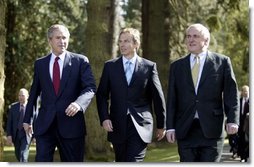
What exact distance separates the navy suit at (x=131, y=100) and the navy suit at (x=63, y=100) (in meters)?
0.20

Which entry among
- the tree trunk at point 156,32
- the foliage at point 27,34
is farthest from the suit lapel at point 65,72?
the foliage at point 27,34

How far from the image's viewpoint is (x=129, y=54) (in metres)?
4.96

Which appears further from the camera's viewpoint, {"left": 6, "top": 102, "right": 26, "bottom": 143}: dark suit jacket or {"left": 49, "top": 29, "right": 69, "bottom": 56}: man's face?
{"left": 6, "top": 102, "right": 26, "bottom": 143}: dark suit jacket

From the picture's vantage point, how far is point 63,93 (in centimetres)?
480

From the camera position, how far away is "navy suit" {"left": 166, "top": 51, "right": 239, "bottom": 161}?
4660mm

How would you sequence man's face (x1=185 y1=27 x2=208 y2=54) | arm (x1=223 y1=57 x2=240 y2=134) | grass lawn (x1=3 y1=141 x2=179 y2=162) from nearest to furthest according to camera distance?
arm (x1=223 y1=57 x2=240 y2=134) → man's face (x1=185 y1=27 x2=208 y2=54) → grass lawn (x1=3 y1=141 x2=179 y2=162)

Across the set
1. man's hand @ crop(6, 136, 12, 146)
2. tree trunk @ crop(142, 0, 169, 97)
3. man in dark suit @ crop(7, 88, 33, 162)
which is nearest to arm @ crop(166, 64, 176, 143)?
man's hand @ crop(6, 136, 12, 146)

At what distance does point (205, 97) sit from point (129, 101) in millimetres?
583

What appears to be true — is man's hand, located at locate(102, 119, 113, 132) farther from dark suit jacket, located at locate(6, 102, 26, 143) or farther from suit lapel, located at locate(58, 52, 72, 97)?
dark suit jacket, located at locate(6, 102, 26, 143)

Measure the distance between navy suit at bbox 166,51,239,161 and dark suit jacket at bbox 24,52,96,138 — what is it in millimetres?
627

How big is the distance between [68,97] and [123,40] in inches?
23.2

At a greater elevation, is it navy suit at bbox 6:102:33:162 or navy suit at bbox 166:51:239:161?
navy suit at bbox 166:51:239:161

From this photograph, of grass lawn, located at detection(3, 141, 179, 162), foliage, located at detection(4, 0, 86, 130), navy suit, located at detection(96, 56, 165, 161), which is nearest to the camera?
navy suit, located at detection(96, 56, 165, 161)

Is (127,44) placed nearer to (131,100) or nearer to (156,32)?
(131,100)
